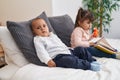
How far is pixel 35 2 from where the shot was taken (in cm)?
294

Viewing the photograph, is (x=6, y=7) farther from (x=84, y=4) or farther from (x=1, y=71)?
(x=1, y=71)

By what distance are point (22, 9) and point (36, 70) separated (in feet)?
5.79

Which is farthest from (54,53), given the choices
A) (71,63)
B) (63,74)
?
(63,74)

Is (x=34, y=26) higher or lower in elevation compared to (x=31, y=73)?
higher

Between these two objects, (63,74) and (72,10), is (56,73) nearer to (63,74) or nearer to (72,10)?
(63,74)

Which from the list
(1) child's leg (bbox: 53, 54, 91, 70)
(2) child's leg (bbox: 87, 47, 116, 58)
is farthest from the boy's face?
(2) child's leg (bbox: 87, 47, 116, 58)

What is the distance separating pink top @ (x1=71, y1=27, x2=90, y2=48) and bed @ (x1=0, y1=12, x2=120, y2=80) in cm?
27

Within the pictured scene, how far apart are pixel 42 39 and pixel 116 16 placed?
7.78 feet

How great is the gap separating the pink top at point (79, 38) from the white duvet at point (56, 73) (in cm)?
42

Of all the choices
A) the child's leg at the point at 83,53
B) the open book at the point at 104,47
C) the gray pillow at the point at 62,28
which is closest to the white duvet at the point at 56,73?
the child's leg at the point at 83,53

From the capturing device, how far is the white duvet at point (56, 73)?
1359 mm

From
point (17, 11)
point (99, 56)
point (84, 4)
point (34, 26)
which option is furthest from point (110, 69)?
point (84, 4)

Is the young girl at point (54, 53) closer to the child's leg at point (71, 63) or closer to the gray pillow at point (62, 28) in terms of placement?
the child's leg at point (71, 63)

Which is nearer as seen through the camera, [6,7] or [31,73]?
[31,73]
